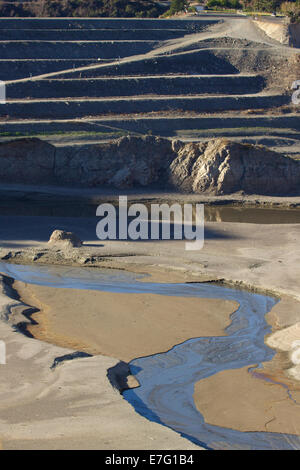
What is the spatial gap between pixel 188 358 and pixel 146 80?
42.6 meters

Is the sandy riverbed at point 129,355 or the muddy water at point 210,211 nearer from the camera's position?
the sandy riverbed at point 129,355

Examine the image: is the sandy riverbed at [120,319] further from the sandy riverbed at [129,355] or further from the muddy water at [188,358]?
the muddy water at [188,358]

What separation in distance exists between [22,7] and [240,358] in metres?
62.9

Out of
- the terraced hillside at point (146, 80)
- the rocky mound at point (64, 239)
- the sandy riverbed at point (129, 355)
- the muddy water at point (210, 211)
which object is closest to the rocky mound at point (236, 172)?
the muddy water at point (210, 211)

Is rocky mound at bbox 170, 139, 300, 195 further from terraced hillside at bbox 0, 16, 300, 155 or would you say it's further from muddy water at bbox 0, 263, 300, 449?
muddy water at bbox 0, 263, 300, 449

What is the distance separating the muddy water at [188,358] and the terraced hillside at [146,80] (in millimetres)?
21019

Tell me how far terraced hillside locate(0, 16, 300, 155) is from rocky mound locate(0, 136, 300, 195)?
4754mm

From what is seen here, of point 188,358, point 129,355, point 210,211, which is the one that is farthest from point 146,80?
point 188,358

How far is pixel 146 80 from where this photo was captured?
59125 millimetres

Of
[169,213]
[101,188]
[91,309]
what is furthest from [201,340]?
[101,188]

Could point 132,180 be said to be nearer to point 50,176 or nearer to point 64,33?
point 50,176

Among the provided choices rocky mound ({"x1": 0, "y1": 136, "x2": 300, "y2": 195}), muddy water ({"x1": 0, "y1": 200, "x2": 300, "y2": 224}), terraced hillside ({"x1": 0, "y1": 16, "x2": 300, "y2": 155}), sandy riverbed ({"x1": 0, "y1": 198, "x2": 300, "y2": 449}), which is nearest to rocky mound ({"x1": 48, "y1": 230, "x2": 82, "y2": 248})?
sandy riverbed ({"x1": 0, "y1": 198, "x2": 300, "y2": 449})

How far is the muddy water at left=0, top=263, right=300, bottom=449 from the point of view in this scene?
49.0 feet

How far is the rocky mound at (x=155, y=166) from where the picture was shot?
131 feet
